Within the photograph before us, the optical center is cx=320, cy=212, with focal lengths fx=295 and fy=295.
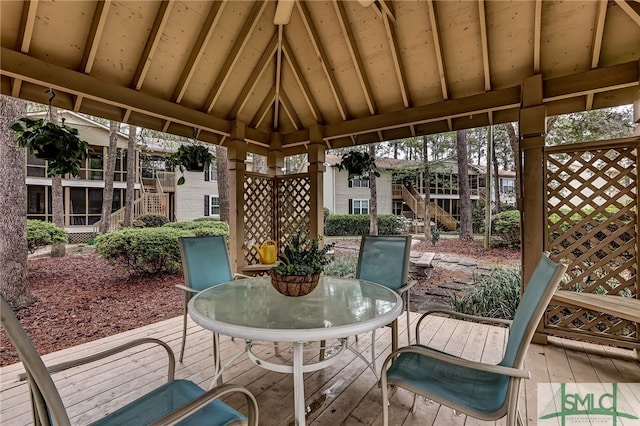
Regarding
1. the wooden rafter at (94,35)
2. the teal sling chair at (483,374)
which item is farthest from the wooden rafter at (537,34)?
the wooden rafter at (94,35)

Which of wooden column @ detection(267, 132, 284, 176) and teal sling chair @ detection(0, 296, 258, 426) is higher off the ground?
wooden column @ detection(267, 132, 284, 176)

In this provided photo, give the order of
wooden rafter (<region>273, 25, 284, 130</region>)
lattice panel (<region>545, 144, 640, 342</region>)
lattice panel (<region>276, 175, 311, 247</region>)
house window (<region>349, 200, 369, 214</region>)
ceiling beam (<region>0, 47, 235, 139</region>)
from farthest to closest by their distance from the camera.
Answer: house window (<region>349, 200, 369, 214</region>) < lattice panel (<region>276, 175, 311, 247</region>) < wooden rafter (<region>273, 25, 284, 130</region>) < lattice panel (<region>545, 144, 640, 342</region>) < ceiling beam (<region>0, 47, 235, 139</region>)

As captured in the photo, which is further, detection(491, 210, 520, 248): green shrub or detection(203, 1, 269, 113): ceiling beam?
detection(491, 210, 520, 248): green shrub

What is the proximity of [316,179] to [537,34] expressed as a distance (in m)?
3.03

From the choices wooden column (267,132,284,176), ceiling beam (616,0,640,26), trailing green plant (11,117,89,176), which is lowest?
trailing green plant (11,117,89,176)

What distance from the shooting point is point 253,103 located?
438cm

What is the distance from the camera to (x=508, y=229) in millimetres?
9117

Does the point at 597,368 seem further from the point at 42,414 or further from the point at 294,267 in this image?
the point at 42,414

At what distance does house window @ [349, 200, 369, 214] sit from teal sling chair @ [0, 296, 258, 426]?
14.6 m

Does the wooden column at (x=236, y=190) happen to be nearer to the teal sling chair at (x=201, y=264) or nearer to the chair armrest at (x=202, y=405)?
the teal sling chair at (x=201, y=264)

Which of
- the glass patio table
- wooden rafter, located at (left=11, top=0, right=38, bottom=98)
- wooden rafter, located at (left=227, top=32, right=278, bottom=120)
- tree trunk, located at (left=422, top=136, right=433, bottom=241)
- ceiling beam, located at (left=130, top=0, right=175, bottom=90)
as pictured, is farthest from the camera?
tree trunk, located at (left=422, top=136, right=433, bottom=241)

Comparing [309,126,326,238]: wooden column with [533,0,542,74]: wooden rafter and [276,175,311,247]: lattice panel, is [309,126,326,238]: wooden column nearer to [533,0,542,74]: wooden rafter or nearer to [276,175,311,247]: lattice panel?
[276,175,311,247]: lattice panel

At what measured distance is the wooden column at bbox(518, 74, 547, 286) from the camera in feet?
10.1

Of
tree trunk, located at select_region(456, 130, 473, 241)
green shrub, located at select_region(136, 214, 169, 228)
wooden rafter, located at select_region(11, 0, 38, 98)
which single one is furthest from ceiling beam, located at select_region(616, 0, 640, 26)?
green shrub, located at select_region(136, 214, 169, 228)
